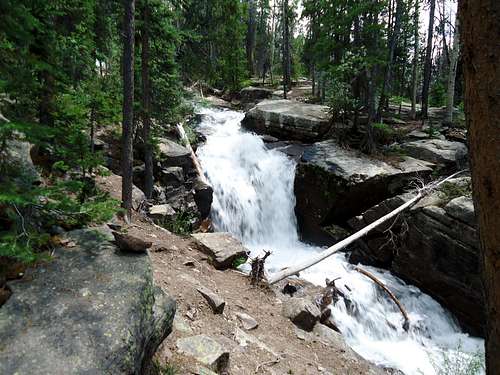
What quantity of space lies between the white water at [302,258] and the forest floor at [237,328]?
1.70m

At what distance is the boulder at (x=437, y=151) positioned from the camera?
13.9 metres

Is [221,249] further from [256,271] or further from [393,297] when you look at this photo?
[393,297]

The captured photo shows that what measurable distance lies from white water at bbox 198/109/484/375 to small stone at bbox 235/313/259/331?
305 cm

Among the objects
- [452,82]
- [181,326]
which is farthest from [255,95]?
[181,326]

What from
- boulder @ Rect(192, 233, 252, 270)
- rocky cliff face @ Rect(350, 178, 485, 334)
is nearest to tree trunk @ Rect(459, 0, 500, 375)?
boulder @ Rect(192, 233, 252, 270)

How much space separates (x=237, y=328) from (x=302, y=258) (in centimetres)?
668

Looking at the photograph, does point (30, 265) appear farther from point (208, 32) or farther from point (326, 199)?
point (208, 32)

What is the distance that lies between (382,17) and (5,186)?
21558mm

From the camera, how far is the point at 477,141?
6.73 ft

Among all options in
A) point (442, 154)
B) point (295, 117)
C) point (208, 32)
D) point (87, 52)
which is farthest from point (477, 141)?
point (208, 32)

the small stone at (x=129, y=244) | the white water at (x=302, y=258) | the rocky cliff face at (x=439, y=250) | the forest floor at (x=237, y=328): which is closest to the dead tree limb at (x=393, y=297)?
the white water at (x=302, y=258)

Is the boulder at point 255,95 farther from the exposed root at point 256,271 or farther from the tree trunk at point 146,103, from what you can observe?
the exposed root at point 256,271

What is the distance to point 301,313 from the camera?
7.30 metres

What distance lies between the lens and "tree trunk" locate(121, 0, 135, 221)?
852 cm
